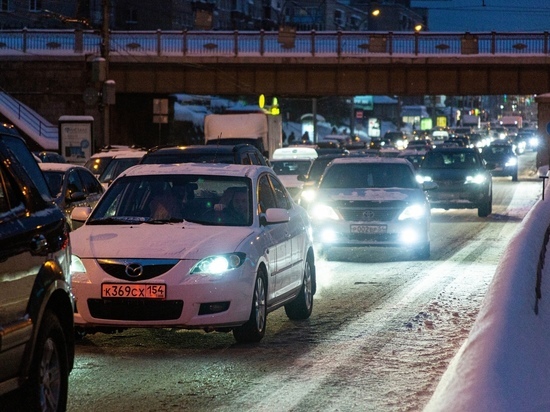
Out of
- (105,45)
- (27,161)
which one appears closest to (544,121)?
(105,45)

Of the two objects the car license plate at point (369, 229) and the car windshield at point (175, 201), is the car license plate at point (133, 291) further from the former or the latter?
the car license plate at point (369, 229)

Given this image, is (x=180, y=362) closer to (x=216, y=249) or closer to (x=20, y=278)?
(x=216, y=249)

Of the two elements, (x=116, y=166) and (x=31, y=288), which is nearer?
(x=31, y=288)

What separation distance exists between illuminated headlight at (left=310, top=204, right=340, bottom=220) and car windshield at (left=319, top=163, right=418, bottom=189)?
76 cm

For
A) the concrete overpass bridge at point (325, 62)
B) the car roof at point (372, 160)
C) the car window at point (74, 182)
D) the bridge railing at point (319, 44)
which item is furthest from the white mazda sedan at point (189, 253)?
the bridge railing at point (319, 44)

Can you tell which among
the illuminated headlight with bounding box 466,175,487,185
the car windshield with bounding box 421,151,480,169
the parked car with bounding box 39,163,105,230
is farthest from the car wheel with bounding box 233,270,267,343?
the car windshield with bounding box 421,151,480,169

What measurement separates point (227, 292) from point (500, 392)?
5.38 m

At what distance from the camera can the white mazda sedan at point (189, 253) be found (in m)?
10.2

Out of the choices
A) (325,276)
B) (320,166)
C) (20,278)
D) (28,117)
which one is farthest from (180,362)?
(28,117)

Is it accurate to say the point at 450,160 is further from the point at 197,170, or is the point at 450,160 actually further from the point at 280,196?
the point at 197,170

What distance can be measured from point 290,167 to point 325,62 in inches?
996

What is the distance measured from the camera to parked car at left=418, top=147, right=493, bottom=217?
3148 cm

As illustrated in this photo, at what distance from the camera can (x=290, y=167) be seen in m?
33.2

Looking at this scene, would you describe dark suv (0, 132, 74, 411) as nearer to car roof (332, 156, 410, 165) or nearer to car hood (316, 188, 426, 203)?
car hood (316, 188, 426, 203)
